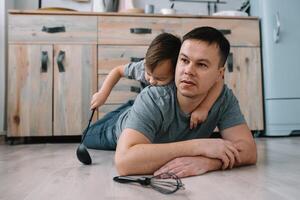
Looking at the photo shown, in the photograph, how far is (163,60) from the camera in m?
1.16

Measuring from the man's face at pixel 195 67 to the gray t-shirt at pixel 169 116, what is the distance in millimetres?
74

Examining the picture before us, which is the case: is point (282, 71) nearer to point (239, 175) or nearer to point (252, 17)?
point (252, 17)

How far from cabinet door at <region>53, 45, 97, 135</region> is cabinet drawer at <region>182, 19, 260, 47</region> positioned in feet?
2.69

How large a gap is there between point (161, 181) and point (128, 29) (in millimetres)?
1725

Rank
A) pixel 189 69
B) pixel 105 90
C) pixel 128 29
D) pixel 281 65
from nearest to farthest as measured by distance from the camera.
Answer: pixel 189 69 → pixel 105 90 → pixel 128 29 → pixel 281 65

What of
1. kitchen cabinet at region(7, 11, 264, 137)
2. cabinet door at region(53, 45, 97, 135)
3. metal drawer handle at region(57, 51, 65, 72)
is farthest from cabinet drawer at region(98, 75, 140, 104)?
metal drawer handle at region(57, 51, 65, 72)

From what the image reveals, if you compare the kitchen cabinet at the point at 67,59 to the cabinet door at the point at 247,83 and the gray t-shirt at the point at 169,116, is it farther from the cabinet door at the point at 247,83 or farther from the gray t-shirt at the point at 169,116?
the gray t-shirt at the point at 169,116

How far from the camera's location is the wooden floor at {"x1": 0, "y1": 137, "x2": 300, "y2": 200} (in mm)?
776

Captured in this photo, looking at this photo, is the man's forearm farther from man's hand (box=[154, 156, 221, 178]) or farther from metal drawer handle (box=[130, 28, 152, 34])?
metal drawer handle (box=[130, 28, 152, 34])

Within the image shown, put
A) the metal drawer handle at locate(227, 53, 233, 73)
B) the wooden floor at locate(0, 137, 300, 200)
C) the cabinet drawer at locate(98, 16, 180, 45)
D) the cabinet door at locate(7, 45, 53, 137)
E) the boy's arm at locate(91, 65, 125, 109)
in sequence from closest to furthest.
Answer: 1. the wooden floor at locate(0, 137, 300, 200)
2. the boy's arm at locate(91, 65, 125, 109)
3. the cabinet door at locate(7, 45, 53, 137)
4. the cabinet drawer at locate(98, 16, 180, 45)
5. the metal drawer handle at locate(227, 53, 233, 73)

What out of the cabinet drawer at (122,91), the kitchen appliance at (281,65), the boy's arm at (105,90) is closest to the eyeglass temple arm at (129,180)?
the boy's arm at (105,90)

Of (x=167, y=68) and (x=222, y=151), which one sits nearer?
(x=222, y=151)

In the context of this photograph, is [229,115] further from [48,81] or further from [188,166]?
[48,81]

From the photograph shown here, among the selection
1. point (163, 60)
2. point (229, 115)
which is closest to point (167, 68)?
point (163, 60)
